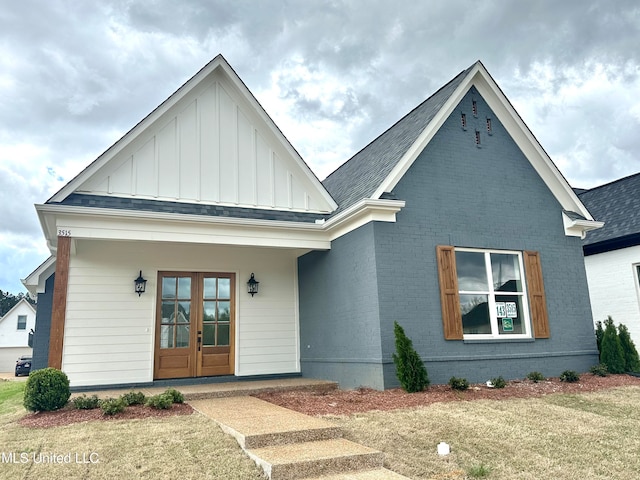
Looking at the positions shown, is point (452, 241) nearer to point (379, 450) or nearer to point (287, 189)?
point (287, 189)

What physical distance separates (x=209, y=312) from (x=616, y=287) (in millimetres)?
10480

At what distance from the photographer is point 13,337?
36.0 meters

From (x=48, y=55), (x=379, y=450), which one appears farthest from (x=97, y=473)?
(x=48, y=55)

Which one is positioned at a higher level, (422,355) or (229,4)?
(229,4)

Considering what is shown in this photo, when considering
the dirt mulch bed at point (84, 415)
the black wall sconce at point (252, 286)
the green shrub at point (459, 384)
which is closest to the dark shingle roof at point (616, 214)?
the green shrub at point (459, 384)

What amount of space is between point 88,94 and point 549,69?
14560 millimetres

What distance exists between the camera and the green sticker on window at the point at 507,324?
9492mm

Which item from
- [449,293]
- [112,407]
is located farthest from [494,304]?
[112,407]

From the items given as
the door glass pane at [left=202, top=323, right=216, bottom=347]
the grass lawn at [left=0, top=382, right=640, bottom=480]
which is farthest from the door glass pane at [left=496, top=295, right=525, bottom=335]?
the door glass pane at [left=202, top=323, right=216, bottom=347]

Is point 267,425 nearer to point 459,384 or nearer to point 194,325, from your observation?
point 459,384

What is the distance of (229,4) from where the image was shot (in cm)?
1180

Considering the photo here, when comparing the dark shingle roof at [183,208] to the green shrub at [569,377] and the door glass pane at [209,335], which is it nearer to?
the door glass pane at [209,335]

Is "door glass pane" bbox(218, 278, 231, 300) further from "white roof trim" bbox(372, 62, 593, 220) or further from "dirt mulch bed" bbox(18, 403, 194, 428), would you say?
"white roof trim" bbox(372, 62, 593, 220)

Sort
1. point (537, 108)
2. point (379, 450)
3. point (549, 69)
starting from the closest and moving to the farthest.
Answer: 1. point (379, 450)
2. point (549, 69)
3. point (537, 108)
